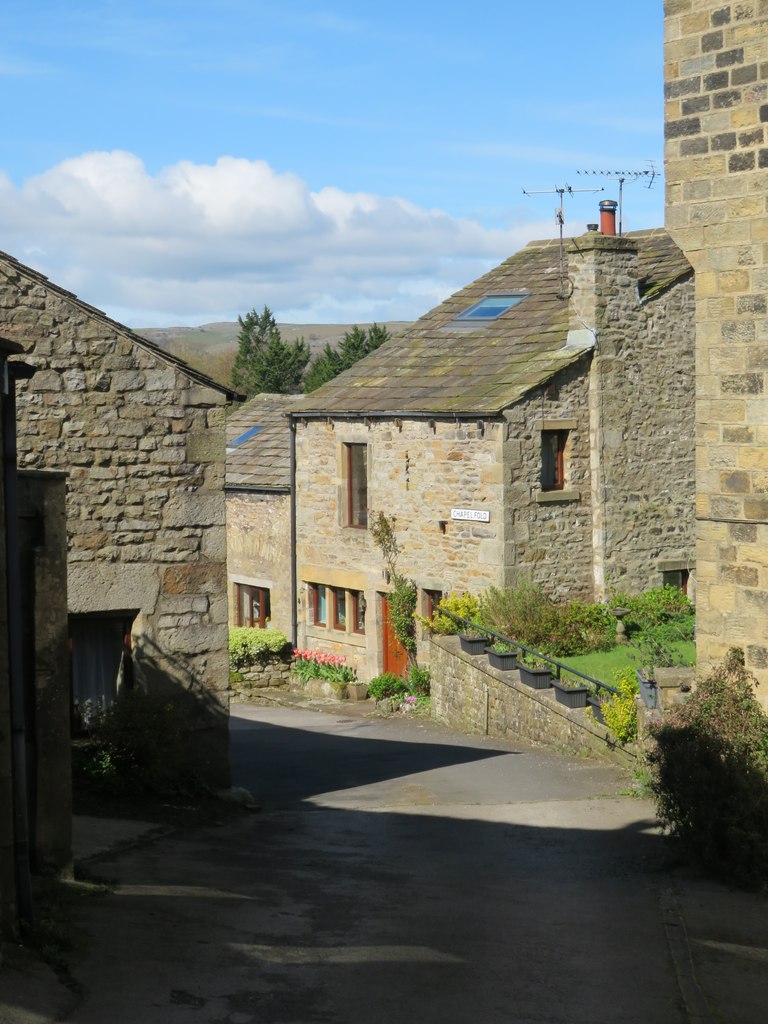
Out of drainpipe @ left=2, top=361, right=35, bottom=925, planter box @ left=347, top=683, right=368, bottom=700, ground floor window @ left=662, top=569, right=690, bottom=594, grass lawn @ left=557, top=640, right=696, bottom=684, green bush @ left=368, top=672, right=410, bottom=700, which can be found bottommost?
planter box @ left=347, top=683, right=368, bottom=700

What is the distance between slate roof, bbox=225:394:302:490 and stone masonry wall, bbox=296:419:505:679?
90cm

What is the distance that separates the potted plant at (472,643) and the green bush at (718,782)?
8258 millimetres

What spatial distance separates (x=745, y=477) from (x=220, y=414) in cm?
490

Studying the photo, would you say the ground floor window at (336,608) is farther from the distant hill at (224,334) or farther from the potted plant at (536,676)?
the distant hill at (224,334)

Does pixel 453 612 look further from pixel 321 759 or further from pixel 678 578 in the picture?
pixel 678 578

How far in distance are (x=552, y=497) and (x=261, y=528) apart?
7.33 m

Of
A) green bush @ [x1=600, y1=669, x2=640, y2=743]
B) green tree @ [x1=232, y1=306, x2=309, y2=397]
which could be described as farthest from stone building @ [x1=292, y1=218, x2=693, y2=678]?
green tree @ [x1=232, y1=306, x2=309, y2=397]

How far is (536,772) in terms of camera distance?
14109 mm

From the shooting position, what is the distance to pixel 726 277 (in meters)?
9.99

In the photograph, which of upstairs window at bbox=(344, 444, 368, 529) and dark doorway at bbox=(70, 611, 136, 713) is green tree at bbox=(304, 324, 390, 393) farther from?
dark doorway at bbox=(70, 611, 136, 713)

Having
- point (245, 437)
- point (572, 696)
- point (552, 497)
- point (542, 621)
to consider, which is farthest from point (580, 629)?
point (245, 437)

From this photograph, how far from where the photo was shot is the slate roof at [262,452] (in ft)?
82.1

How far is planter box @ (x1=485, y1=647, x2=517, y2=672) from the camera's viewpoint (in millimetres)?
17031

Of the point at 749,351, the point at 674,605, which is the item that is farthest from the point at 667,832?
the point at 674,605
